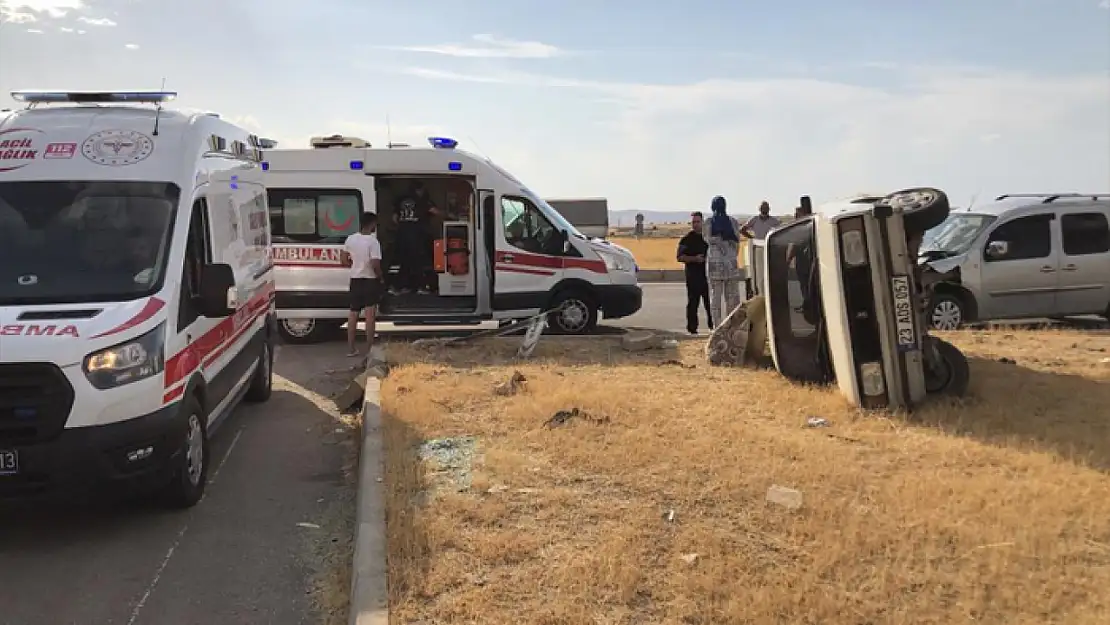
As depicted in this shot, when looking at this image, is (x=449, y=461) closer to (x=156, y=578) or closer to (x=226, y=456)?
(x=156, y=578)

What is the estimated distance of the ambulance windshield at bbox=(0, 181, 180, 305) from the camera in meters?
5.70

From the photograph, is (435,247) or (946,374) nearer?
(946,374)

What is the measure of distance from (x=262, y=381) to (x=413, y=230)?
552 cm

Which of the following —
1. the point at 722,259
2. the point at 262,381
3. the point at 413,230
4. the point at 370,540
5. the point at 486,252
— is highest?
the point at 413,230

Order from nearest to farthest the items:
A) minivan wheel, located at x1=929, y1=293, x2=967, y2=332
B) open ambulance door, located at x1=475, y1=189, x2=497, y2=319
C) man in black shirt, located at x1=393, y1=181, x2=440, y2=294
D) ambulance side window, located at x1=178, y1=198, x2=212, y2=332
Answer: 1. ambulance side window, located at x1=178, y1=198, x2=212, y2=332
2. minivan wheel, located at x1=929, y1=293, x2=967, y2=332
3. open ambulance door, located at x1=475, y1=189, x2=497, y2=319
4. man in black shirt, located at x1=393, y1=181, x2=440, y2=294

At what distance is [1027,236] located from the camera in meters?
12.6

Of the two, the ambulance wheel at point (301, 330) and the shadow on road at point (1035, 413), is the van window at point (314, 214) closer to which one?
the ambulance wheel at point (301, 330)

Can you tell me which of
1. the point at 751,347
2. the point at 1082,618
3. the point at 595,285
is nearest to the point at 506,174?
the point at 595,285

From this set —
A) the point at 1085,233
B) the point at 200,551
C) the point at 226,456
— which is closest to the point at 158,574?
the point at 200,551

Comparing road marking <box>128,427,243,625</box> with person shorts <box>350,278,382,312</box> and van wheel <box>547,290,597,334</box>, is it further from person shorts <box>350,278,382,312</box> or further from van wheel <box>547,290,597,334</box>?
van wheel <box>547,290,597,334</box>

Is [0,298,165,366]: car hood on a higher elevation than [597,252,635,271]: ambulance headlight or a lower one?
lower

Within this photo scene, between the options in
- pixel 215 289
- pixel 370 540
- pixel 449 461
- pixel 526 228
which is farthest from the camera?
pixel 526 228

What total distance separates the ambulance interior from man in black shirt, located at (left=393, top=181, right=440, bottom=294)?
1 cm

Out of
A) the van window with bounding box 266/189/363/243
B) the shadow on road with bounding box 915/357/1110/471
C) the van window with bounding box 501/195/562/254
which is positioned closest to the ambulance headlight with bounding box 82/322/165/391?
the shadow on road with bounding box 915/357/1110/471
